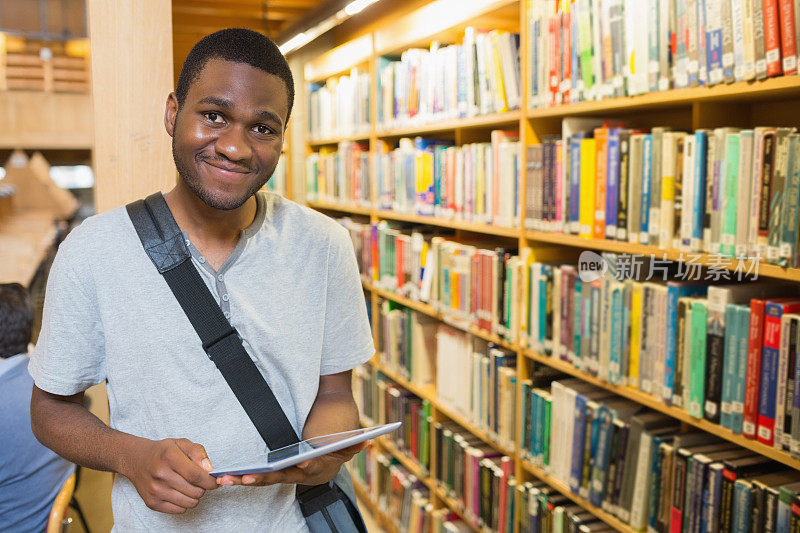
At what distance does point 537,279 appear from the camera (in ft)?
7.55

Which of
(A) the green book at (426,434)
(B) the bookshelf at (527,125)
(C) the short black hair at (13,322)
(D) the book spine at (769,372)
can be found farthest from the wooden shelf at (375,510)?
(D) the book spine at (769,372)

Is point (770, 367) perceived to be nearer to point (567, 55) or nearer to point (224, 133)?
point (567, 55)

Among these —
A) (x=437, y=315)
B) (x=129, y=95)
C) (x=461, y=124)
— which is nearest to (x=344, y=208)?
(x=437, y=315)

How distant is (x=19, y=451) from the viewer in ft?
6.03

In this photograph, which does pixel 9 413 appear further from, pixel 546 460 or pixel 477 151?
pixel 477 151

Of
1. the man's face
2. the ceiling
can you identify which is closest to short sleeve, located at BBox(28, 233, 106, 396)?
the man's face

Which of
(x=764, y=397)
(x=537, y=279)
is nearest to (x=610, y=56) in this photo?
(x=537, y=279)

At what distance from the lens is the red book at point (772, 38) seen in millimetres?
1483

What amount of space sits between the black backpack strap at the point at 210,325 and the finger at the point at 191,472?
16 cm

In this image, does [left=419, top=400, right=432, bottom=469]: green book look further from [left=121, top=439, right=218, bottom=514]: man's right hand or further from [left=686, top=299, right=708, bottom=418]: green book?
[left=121, top=439, right=218, bottom=514]: man's right hand

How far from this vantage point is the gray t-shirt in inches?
39.4

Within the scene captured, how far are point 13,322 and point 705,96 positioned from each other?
2.01 m

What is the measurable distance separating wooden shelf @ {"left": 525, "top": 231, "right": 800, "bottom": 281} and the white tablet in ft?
3.34

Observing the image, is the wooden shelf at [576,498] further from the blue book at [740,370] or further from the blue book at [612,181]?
the blue book at [612,181]
